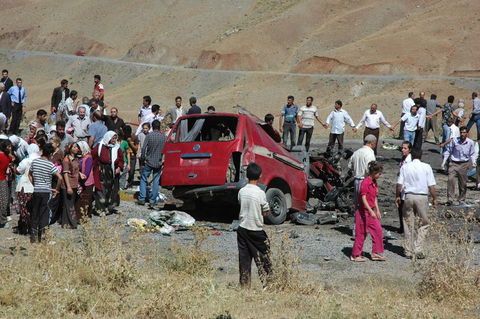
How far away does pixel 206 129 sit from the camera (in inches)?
588

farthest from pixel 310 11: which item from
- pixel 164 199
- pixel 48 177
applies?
pixel 48 177

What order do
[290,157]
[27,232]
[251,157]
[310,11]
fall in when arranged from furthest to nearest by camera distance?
[310,11] → [290,157] → [251,157] → [27,232]

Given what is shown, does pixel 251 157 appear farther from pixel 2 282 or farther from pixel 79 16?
pixel 79 16

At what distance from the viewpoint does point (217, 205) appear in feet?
52.3

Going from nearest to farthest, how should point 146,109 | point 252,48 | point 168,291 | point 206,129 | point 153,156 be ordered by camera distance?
point 168,291 → point 206,129 → point 153,156 → point 146,109 → point 252,48

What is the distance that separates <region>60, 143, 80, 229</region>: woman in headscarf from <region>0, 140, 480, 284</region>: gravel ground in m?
0.22

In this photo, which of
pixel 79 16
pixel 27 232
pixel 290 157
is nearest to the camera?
pixel 27 232

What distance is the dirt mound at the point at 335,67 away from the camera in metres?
51.5

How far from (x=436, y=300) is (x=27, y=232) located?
22.1 ft

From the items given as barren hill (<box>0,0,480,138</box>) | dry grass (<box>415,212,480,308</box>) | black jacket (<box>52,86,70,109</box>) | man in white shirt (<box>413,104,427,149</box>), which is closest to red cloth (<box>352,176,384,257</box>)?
dry grass (<box>415,212,480,308</box>)

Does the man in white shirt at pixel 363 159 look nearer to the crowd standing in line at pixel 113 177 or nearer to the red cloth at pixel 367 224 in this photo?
the crowd standing in line at pixel 113 177

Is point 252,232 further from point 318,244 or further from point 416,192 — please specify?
point 318,244

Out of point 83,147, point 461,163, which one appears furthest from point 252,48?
point 83,147

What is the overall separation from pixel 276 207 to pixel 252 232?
5.42 m
